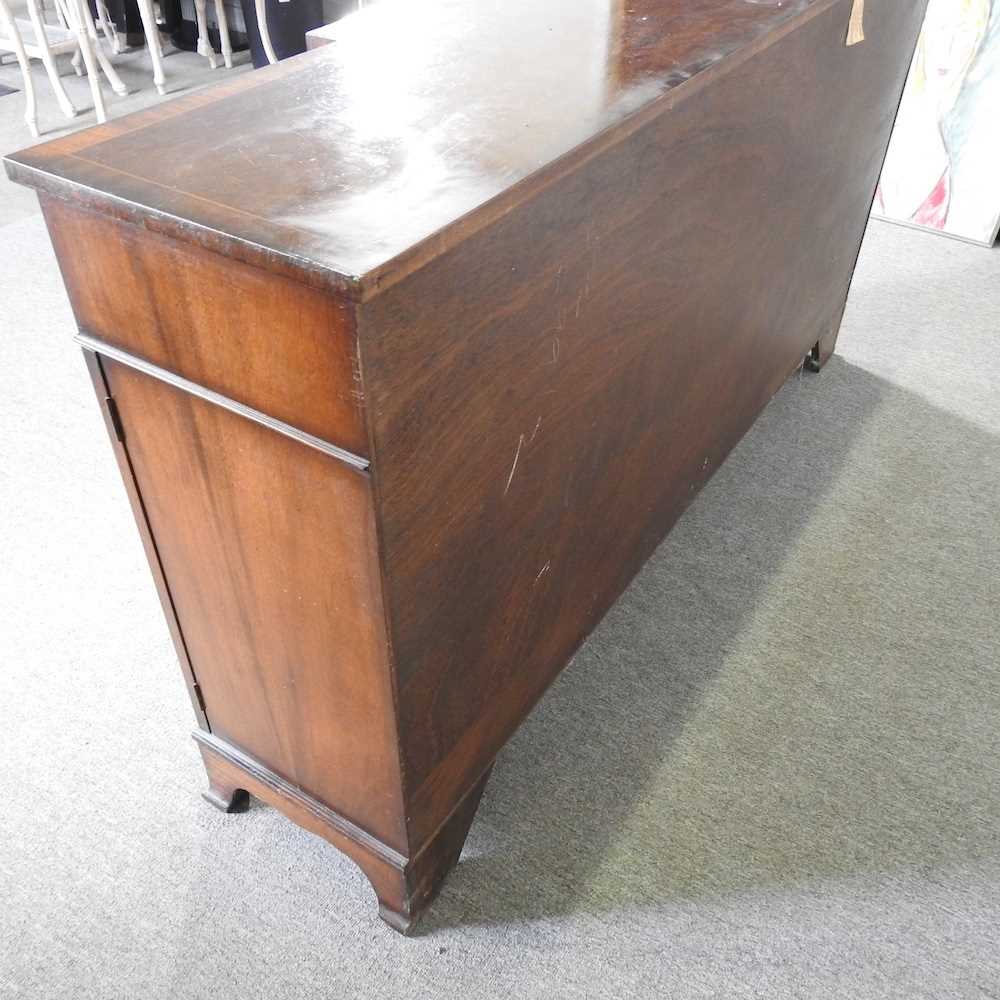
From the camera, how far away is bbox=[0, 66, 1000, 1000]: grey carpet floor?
3.75 feet

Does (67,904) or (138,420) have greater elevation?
(138,420)

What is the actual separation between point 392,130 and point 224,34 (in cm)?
345

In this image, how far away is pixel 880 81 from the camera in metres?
1.71

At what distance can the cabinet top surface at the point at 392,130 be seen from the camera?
0.70 metres

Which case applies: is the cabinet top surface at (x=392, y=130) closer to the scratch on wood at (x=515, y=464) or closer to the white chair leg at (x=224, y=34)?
the scratch on wood at (x=515, y=464)

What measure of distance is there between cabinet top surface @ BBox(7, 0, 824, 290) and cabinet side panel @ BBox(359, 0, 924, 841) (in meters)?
0.03

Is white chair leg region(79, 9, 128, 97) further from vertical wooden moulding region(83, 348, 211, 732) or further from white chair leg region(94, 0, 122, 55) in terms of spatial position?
vertical wooden moulding region(83, 348, 211, 732)

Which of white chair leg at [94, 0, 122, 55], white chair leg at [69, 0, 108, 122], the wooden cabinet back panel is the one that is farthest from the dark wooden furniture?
white chair leg at [94, 0, 122, 55]

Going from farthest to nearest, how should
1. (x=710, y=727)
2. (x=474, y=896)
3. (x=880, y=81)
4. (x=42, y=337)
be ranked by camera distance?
(x=42, y=337), (x=880, y=81), (x=710, y=727), (x=474, y=896)

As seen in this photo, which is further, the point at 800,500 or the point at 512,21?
the point at 800,500

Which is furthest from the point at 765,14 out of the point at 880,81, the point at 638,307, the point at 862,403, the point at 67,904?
the point at 67,904

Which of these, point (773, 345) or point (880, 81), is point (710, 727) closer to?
point (773, 345)

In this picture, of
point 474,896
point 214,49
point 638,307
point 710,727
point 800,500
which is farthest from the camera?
point 214,49

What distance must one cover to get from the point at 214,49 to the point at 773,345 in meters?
3.31
